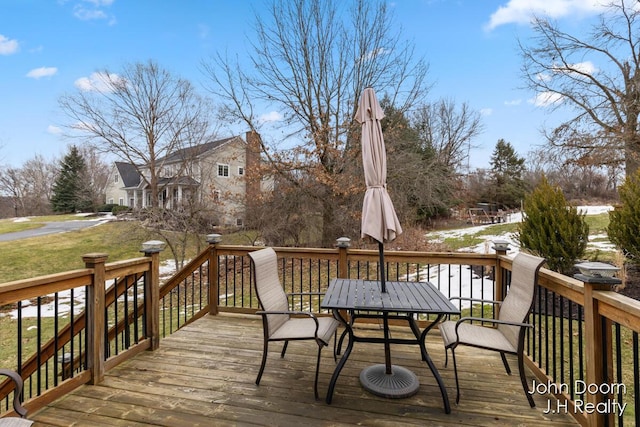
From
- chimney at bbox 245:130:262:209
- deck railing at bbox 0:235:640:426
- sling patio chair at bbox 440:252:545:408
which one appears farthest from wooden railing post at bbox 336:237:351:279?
chimney at bbox 245:130:262:209

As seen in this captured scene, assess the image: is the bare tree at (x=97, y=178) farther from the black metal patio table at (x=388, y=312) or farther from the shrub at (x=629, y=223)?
the shrub at (x=629, y=223)

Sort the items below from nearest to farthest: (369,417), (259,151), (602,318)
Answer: (602,318) → (369,417) → (259,151)

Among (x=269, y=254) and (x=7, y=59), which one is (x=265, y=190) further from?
(x=7, y=59)

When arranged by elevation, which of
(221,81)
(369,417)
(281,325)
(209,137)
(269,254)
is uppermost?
(221,81)

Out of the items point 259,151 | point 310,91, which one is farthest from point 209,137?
point 310,91

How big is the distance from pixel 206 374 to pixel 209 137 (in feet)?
35.1

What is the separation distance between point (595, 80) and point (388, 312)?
12.5 meters

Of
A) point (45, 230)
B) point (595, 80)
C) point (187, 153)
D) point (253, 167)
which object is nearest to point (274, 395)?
point (253, 167)

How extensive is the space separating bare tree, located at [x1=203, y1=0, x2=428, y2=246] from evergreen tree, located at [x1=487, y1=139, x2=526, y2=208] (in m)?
15.4

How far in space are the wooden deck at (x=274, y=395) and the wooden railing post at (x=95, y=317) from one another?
0.14 metres

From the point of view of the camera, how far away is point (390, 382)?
2502 millimetres

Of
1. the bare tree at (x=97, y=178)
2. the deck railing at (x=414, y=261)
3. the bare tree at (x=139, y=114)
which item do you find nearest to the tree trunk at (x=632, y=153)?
the deck railing at (x=414, y=261)

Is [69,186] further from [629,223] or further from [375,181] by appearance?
[629,223]

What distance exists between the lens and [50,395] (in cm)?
225
